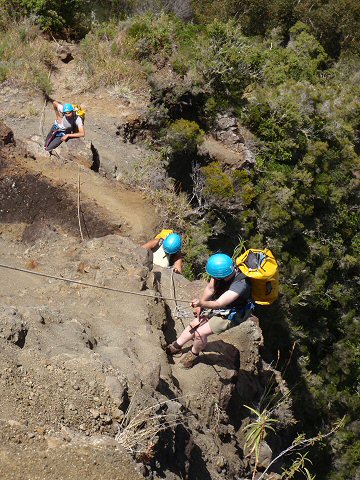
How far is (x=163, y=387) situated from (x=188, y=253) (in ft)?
21.3

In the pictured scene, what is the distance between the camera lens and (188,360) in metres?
8.00

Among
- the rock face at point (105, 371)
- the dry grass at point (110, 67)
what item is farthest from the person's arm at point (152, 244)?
the dry grass at point (110, 67)

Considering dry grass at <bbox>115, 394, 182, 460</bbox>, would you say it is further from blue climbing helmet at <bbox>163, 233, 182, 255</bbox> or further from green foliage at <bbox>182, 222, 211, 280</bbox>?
green foliage at <bbox>182, 222, 211, 280</bbox>

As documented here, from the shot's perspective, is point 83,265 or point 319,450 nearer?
point 83,265

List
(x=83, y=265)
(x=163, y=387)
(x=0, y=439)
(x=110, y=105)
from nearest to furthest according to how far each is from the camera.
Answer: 1. (x=0, y=439)
2. (x=163, y=387)
3. (x=83, y=265)
4. (x=110, y=105)

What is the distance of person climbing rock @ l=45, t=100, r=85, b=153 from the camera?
12.8m

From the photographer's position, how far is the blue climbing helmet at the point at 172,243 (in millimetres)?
9367

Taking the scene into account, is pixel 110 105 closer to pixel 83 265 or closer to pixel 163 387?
pixel 83 265

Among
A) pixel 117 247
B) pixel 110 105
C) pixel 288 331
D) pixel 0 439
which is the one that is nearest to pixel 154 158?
pixel 110 105

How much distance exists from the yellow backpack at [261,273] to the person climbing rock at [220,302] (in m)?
0.09

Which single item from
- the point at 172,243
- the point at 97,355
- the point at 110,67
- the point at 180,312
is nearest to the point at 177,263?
the point at 172,243

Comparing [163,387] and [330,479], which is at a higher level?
[163,387]

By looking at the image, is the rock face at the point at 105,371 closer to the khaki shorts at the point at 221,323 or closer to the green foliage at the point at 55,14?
the khaki shorts at the point at 221,323

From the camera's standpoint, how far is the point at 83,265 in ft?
29.2
